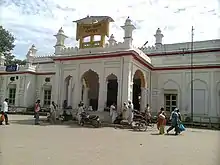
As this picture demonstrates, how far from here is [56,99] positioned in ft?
56.1

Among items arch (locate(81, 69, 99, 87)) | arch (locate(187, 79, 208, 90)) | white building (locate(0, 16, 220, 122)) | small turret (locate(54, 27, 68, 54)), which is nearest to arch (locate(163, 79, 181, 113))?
white building (locate(0, 16, 220, 122))

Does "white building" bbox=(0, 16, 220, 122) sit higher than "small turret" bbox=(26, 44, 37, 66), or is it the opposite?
"small turret" bbox=(26, 44, 37, 66)

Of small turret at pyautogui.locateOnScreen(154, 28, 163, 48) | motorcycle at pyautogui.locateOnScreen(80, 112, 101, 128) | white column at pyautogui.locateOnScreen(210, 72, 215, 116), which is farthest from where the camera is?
small turret at pyautogui.locateOnScreen(154, 28, 163, 48)

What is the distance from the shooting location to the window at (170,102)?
62.5 ft

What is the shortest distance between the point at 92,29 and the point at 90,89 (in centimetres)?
545

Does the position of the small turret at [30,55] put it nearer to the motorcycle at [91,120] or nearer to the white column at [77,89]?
the white column at [77,89]

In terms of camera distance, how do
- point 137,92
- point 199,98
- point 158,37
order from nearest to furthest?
point 199,98
point 137,92
point 158,37

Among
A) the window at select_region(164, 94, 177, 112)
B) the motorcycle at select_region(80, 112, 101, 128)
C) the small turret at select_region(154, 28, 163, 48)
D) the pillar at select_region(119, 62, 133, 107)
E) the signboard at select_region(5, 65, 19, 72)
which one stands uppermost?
the small turret at select_region(154, 28, 163, 48)

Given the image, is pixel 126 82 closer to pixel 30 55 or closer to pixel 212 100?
pixel 212 100

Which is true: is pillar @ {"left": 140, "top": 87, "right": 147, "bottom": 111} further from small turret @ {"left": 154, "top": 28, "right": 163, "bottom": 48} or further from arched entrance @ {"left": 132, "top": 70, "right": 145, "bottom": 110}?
small turret @ {"left": 154, "top": 28, "right": 163, "bottom": 48}

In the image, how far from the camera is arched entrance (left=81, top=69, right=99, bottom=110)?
18994 millimetres

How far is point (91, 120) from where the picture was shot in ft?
46.0

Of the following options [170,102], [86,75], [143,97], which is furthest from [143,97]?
[86,75]

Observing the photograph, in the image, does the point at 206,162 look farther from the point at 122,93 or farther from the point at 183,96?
the point at 183,96
